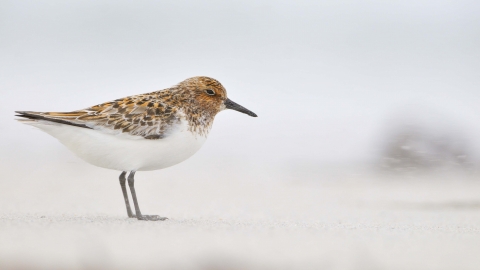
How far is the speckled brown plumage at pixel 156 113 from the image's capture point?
500 cm

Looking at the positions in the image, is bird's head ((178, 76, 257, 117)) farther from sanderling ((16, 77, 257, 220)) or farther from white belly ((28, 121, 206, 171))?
white belly ((28, 121, 206, 171))

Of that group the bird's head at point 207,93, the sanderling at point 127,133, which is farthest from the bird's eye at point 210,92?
the sanderling at point 127,133

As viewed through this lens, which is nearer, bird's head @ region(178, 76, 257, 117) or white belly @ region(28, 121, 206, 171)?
white belly @ region(28, 121, 206, 171)

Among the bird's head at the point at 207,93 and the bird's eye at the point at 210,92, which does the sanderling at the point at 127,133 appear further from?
the bird's eye at the point at 210,92

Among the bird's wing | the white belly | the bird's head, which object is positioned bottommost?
the white belly

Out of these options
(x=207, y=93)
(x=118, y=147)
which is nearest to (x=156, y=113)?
(x=118, y=147)

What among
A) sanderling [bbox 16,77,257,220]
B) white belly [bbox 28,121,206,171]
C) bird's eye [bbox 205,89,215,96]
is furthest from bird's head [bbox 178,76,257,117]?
white belly [bbox 28,121,206,171]

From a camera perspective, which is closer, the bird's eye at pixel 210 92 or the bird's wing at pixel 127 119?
the bird's wing at pixel 127 119

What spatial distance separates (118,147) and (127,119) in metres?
0.24

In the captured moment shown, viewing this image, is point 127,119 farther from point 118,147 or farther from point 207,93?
point 207,93

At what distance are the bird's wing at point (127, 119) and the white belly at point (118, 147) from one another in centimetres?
5

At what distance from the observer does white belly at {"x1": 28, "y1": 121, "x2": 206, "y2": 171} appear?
497cm

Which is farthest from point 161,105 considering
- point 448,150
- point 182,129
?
point 448,150

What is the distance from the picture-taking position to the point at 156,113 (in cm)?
511
